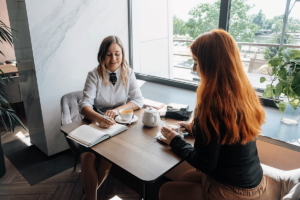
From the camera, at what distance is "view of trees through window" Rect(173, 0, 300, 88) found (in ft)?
5.53

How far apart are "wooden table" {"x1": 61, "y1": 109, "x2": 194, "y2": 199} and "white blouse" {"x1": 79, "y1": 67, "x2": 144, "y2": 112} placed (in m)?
0.44

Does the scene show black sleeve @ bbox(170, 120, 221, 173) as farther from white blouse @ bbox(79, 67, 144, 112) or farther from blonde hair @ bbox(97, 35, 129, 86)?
blonde hair @ bbox(97, 35, 129, 86)

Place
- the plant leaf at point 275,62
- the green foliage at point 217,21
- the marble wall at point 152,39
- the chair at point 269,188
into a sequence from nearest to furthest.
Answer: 1. the chair at point 269,188
2. the plant leaf at point 275,62
3. the green foliage at point 217,21
4. the marble wall at point 152,39

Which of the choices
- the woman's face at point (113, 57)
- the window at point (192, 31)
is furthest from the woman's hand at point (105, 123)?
the window at point (192, 31)

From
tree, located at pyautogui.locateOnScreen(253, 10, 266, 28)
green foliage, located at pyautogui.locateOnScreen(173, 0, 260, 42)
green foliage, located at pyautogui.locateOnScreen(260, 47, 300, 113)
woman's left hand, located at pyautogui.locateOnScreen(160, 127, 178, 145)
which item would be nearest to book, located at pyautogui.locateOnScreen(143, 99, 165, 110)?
woman's left hand, located at pyautogui.locateOnScreen(160, 127, 178, 145)

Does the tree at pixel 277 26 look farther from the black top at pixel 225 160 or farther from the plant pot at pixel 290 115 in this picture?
the black top at pixel 225 160

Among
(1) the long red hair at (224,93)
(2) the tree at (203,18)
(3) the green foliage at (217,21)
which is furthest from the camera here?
(2) the tree at (203,18)

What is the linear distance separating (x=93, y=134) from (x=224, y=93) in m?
0.72

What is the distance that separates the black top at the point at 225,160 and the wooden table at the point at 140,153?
0.10 m

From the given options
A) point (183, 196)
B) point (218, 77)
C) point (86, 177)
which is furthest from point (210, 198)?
point (86, 177)

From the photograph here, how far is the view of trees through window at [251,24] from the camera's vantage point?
169 centimetres

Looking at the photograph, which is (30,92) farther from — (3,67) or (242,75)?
(242,75)

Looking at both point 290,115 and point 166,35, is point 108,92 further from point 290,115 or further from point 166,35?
point 290,115

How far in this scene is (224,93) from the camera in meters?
0.95
